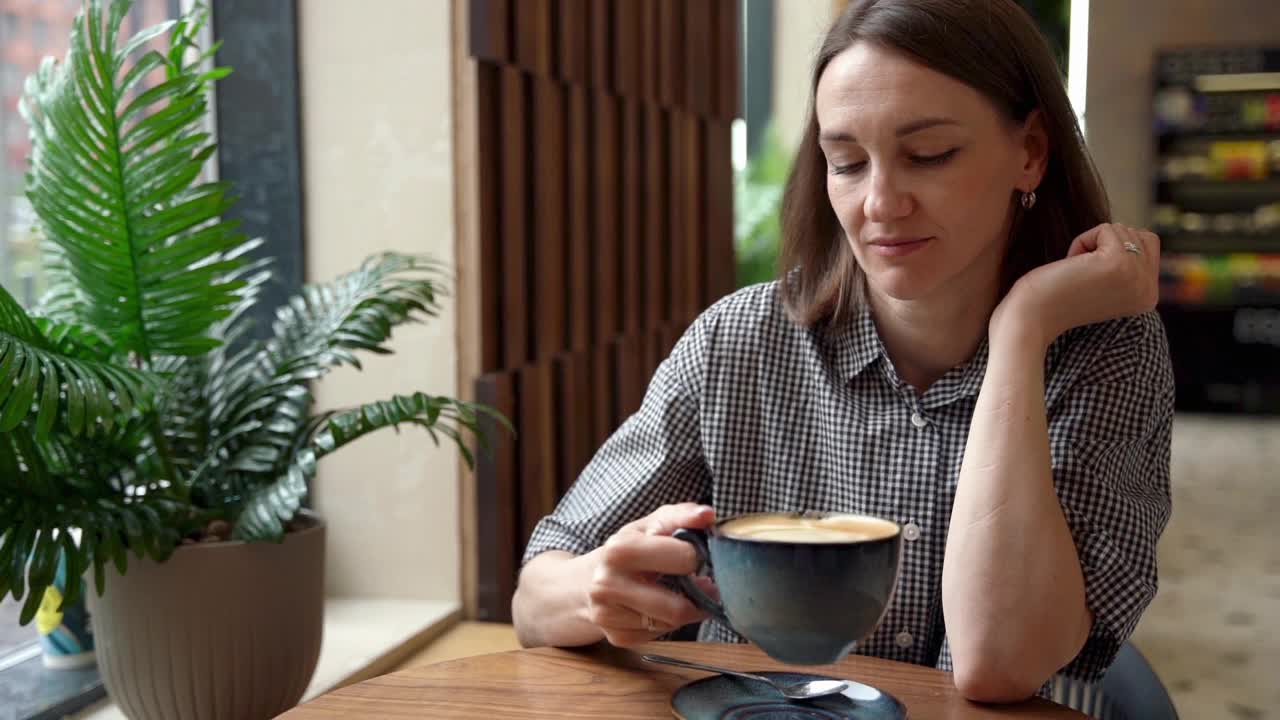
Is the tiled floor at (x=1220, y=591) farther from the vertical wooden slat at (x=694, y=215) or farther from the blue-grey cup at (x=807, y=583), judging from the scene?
the blue-grey cup at (x=807, y=583)

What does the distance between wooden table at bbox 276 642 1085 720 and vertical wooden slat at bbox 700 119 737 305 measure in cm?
353

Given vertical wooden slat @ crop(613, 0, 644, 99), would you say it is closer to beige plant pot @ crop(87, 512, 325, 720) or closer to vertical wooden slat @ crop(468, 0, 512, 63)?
vertical wooden slat @ crop(468, 0, 512, 63)

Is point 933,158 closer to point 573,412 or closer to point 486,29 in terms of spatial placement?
point 486,29

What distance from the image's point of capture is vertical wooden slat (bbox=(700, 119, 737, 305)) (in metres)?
4.61

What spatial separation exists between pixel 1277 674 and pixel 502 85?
8.31 feet

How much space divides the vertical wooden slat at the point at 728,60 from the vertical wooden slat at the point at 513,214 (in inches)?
84.3

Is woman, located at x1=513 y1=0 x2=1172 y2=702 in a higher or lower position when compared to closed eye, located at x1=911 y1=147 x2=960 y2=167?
lower

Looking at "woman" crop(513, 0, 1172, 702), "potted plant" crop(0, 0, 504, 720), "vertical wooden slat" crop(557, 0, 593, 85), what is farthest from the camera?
"vertical wooden slat" crop(557, 0, 593, 85)

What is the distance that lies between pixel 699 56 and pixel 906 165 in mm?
3413

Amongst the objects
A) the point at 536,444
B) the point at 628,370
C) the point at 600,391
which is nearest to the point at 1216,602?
the point at 628,370

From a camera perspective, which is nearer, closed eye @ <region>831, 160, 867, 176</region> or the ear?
closed eye @ <region>831, 160, 867, 176</region>

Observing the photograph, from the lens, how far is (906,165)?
118 cm

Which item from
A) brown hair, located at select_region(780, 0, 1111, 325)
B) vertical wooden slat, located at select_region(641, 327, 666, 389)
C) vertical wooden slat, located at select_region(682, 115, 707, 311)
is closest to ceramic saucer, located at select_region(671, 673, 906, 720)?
brown hair, located at select_region(780, 0, 1111, 325)

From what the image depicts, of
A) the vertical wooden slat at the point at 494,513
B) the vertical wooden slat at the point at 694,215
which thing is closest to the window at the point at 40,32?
the vertical wooden slat at the point at 494,513
